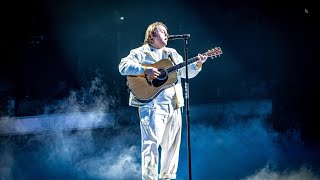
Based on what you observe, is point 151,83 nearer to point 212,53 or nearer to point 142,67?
point 142,67

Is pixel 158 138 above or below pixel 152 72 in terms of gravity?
below

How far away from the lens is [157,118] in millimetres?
3168

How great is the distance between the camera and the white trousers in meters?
3.13

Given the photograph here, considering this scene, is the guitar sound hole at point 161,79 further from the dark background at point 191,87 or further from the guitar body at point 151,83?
the dark background at point 191,87

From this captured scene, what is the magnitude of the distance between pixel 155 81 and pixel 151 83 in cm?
4

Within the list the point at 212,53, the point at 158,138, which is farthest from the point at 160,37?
the point at 158,138

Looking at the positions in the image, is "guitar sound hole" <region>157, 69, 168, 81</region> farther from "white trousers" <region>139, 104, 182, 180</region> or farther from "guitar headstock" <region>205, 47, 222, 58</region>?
"guitar headstock" <region>205, 47, 222, 58</region>

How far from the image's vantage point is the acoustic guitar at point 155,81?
3.20m

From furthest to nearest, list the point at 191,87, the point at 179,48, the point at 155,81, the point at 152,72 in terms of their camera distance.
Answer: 1. the point at 191,87
2. the point at 179,48
3. the point at 155,81
4. the point at 152,72

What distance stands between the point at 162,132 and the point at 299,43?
3.67 m

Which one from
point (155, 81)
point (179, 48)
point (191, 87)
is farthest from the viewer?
point (191, 87)

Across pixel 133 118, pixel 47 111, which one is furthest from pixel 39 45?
pixel 133 118

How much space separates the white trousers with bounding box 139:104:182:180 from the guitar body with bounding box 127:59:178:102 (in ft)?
0.35

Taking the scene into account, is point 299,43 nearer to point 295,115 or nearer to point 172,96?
point 295,115
